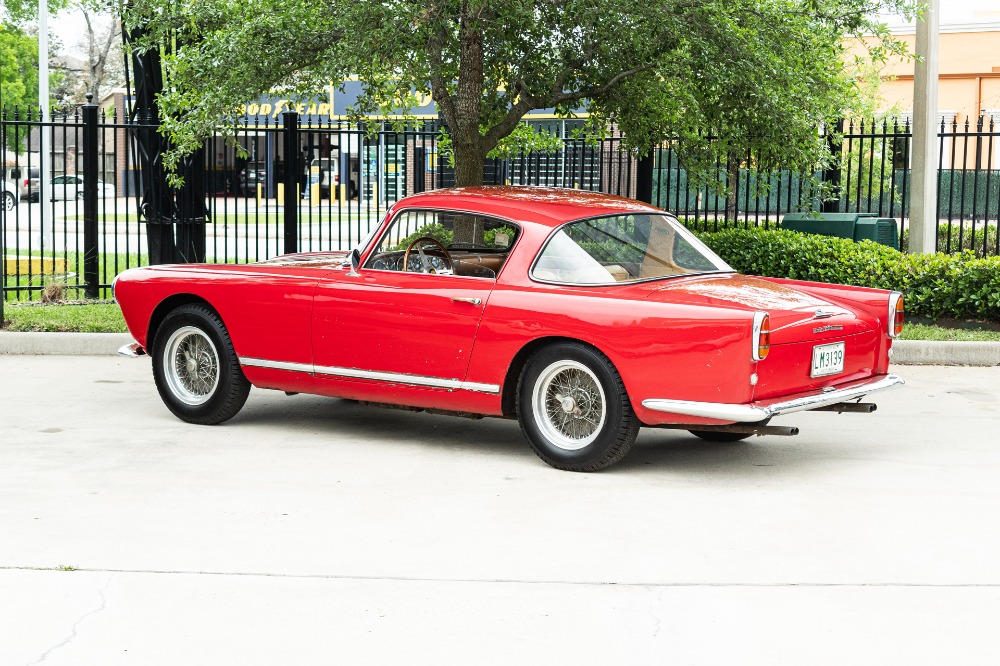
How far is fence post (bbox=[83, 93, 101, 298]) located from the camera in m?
14.1

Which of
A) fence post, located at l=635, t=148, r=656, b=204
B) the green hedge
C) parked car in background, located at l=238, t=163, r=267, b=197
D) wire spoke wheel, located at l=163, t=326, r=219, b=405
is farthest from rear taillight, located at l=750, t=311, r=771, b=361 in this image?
parked car in background, located at l=238, t=163, r=267, b=197

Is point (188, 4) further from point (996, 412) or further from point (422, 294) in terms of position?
point (996, 412)

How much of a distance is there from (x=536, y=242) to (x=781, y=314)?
1471 millimetres

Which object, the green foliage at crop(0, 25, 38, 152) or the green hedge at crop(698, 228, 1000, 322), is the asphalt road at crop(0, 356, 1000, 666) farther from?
the green foliage at crop(0, 25, 38, 152)

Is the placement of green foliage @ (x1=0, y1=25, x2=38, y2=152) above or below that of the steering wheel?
above

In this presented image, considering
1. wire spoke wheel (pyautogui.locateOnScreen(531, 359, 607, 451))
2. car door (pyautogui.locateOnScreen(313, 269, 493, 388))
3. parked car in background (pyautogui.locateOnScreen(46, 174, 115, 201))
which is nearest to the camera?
wire spoke wheel (pyautogui.locateOnScreen(531, 359, 607, 451))

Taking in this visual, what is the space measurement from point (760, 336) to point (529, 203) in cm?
180

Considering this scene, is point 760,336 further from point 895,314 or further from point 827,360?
point 895,314

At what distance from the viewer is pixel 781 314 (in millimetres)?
6484

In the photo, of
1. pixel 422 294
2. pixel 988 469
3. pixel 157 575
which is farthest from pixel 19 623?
pixel 988 469

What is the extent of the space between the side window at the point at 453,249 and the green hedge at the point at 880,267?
584 cm

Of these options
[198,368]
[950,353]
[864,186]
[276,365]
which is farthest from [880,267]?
[864,186]

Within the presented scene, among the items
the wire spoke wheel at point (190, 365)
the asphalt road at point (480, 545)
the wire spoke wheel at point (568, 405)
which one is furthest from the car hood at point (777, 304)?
the wire spoke wheel at point (190, 365)

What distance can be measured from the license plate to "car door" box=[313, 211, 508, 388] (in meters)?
1.83
